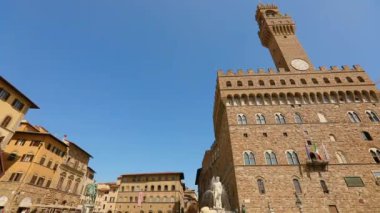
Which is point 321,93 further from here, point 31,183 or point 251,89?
point 31,183

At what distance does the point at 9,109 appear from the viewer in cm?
2425

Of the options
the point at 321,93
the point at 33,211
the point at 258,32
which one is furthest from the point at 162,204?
the point at 258,32

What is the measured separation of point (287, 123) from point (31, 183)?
3491 cm

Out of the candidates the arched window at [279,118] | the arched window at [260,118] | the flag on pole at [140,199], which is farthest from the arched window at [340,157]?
the flag on pole at [140,199]

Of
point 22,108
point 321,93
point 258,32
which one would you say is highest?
point 258,32

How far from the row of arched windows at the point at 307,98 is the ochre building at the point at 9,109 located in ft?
89.0

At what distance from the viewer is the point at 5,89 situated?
23.7 metres

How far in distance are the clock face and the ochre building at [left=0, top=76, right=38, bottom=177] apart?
37.7 metres

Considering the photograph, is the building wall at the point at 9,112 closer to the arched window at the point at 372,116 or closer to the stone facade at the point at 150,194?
the stone facade at the point at 150,194

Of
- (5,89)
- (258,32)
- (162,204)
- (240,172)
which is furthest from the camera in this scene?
(162,204)

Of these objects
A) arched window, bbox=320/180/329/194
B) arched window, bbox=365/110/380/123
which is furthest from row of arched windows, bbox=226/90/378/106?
arched window, bbox=320/180/329/194

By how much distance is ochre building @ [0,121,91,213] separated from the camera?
84.7 feet

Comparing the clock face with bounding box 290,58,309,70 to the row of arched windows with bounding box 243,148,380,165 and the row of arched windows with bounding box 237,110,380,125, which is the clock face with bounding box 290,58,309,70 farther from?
the row of arched windows with bounding box 243,148,380,165

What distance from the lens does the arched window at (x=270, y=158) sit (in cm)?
2164
